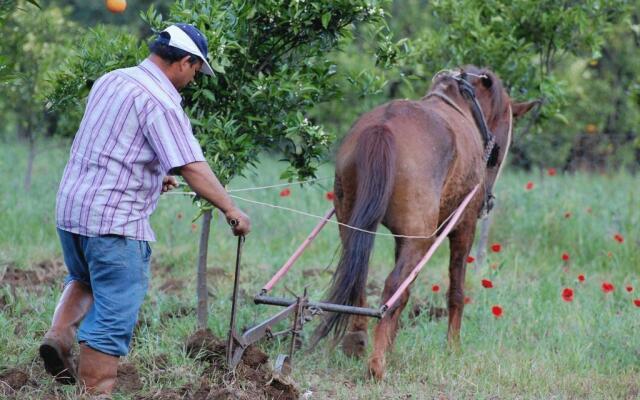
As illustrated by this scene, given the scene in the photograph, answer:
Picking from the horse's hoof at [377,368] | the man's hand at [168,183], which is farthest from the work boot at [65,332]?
the horse's hoof at [377,368]

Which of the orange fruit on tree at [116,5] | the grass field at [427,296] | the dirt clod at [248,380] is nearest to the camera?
the dirt clod at [248,380]

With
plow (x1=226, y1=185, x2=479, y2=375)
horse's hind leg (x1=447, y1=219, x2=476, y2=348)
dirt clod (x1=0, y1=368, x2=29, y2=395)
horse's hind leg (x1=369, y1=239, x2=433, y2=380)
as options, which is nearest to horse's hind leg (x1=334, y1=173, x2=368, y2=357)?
horse's hind leg (x1=369, y1=239, x2=433, y2=380)

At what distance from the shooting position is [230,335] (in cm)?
445

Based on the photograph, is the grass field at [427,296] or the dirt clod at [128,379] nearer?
the dirt clod at [128,379]

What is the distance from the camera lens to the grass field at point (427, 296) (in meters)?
5.14

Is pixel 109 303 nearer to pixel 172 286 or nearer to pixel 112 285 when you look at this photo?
pixel 112 285

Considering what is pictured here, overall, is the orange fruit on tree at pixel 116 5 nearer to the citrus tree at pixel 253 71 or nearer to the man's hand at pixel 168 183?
the citrus tree at pixel 253 71

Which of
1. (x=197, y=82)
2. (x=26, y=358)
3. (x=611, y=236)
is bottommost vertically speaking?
(x=26, y=358)

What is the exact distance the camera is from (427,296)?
732 centimetres

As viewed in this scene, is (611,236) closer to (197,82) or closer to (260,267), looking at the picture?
(260,267)

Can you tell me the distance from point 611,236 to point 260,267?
3.70 metres

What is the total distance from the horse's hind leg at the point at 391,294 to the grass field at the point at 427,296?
12cm

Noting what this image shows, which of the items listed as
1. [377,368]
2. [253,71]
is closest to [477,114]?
[253,71]

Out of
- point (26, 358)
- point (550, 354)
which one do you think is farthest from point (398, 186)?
point (26, 358)
